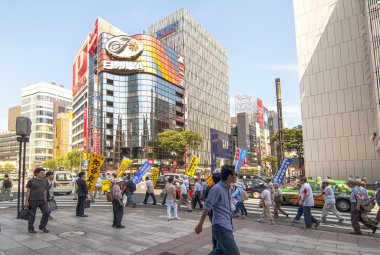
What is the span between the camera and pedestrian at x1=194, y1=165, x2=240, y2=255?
4.28 m

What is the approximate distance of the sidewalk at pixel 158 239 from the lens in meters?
6.70

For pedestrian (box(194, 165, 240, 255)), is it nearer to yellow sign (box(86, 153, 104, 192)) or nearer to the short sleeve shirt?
the short sleeve shirt

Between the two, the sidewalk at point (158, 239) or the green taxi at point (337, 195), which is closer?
the sidewalk at point (158, 239)

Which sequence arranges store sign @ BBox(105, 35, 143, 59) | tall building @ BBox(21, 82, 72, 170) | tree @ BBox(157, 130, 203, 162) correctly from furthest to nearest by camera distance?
tall building @ BBox(21, 82, 72, 170) → store sign @ BBox(105, 35, 143, 59) → tree @ BBox(157, 130, 203, 162)

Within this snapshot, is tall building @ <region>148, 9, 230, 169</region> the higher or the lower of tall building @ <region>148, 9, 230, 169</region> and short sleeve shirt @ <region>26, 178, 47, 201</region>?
the higher

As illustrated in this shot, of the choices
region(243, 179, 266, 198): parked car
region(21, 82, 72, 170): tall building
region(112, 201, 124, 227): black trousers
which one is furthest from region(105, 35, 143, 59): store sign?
region(21, 82, 72, 170): tall building

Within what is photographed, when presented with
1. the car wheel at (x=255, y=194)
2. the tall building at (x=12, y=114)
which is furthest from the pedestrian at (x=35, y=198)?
the tall building at (x=12, y=114)

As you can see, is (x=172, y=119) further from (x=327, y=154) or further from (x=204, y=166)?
(x=327, y=154)

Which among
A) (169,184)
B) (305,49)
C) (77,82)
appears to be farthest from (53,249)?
(77,82)

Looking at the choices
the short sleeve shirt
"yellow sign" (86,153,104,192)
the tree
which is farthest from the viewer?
the tree

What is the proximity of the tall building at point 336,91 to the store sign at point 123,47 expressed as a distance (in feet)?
137

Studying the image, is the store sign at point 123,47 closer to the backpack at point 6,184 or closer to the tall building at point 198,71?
the tall building at point 198,71

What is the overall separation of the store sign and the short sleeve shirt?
64.7 meters

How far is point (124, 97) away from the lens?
7069cm
